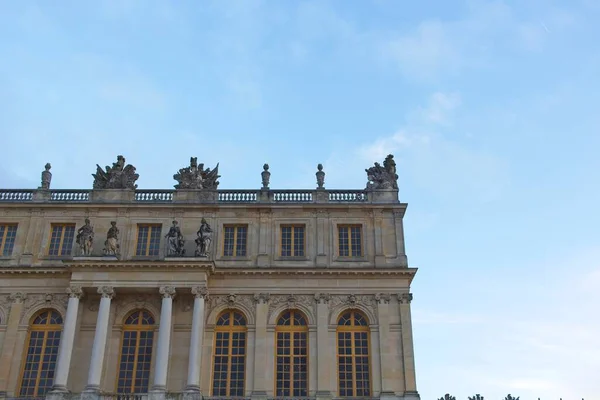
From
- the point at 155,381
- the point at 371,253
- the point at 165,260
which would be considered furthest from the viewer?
the point at 371,253

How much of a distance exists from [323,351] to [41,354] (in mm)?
13324

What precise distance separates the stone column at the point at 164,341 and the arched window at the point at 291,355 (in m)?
5.09

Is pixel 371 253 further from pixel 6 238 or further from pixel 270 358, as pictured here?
pixel 6 238

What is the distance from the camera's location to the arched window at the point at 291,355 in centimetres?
3064

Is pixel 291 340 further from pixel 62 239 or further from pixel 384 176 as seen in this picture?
pixel 62 239

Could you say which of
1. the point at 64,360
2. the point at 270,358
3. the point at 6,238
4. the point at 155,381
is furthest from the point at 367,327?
the point at 6,238

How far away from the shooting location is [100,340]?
30062mm

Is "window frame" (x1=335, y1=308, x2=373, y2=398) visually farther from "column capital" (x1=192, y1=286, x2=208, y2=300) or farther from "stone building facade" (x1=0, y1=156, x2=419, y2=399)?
"column capital" (x1=192, y1=286, x2=208, y2=300)

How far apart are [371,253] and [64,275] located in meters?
15.2

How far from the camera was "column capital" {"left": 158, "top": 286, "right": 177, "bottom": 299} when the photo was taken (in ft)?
102

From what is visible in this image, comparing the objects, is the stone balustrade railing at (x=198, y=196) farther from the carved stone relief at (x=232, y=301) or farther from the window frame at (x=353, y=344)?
the window frame at (x=353, y=344)

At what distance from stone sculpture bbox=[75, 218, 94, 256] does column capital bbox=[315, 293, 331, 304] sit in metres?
11.1

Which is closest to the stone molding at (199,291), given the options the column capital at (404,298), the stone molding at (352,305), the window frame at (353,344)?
the stone molding at (352,305)

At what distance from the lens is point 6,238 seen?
112ft
